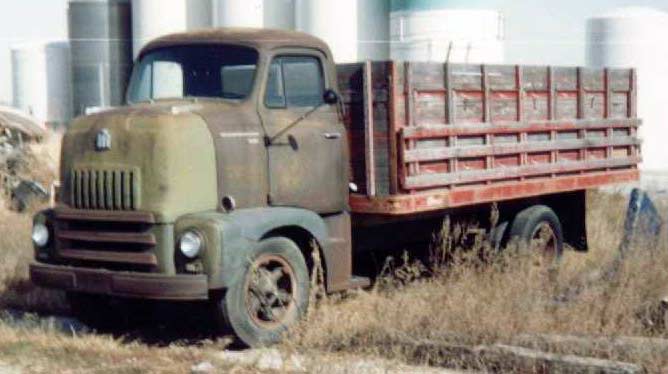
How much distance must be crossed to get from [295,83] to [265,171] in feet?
2.68

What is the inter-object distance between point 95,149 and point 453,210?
350cm

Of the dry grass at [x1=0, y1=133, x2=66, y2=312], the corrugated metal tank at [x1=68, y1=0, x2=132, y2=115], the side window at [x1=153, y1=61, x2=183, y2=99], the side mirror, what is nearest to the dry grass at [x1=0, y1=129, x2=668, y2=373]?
the dry grass at [x1=0, y1=133, x2=66, y2=312]

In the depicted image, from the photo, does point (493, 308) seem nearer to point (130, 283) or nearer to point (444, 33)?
point (130, 283)

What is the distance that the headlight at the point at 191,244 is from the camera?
698 cm

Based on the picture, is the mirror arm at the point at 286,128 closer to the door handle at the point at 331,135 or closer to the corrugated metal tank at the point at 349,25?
the door handle at the point at 331,135

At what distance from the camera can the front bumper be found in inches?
272

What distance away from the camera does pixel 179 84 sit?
26.9ft

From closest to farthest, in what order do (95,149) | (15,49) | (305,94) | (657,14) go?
(95,149) < (305,94) < (657,14) < (15,49)

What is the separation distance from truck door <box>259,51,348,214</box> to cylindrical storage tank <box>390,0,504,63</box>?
14092 millimetres

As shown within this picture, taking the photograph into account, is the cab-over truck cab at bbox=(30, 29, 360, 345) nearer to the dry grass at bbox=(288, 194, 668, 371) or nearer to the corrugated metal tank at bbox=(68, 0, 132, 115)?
the dry grass at bbox=(288, 194, 668, 371)

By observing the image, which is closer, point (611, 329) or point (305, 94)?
point (611, 329)

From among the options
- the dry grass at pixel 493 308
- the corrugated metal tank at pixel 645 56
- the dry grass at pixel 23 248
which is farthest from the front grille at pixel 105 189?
the corrugated metal tank at pixel 645 56

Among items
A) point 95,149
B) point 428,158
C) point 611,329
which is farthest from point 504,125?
point 95,149

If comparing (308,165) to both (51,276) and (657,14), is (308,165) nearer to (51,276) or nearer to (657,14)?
(51,276)
